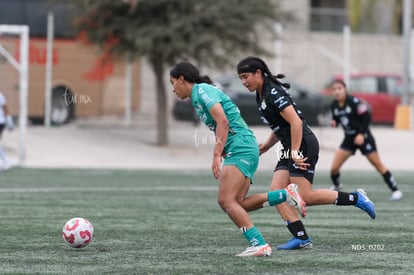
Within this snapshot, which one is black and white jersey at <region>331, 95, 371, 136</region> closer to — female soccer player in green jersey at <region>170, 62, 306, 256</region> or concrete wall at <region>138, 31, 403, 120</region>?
female soccer player in green jersey at <region>170, 62, 306, 256</region>

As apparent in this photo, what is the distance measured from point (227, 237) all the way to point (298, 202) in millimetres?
1856

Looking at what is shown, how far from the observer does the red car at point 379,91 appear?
33.8 m

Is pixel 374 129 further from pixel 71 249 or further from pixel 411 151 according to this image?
pixel 71 249

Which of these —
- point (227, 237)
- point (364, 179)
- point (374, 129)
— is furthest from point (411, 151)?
point (227, 237)

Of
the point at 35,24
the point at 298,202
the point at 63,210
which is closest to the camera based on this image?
the point at 298,202

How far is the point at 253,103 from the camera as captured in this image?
31.4 metres

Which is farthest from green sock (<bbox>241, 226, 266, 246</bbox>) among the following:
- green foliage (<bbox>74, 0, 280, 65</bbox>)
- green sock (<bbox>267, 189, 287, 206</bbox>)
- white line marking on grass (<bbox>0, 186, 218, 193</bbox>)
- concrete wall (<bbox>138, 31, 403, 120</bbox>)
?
concrete wall (<bbox>138, 31, 403, 120</bbox>)

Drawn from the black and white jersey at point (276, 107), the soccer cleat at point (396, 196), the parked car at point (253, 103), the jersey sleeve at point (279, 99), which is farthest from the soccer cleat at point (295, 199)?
the parked car at point (253, 103)

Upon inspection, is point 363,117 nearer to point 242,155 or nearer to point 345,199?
point 345,199

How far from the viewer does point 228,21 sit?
27203 mm

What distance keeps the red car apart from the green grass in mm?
14957

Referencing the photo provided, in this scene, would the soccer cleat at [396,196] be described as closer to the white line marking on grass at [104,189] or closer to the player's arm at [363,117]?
the player's arm at [363,117]

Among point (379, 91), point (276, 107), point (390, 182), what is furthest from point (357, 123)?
point (379, 91)

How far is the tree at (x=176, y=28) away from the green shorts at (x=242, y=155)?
56.7 ft
